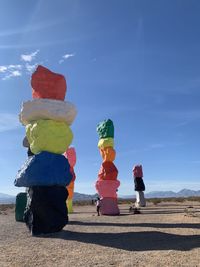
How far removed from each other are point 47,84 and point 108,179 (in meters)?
11.3

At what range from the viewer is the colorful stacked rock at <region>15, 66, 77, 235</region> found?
1625cm

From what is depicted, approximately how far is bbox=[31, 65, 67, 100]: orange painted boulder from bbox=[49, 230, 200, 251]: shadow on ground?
600 cm

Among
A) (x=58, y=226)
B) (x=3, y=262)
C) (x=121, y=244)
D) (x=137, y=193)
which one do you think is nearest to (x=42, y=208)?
(x=58, y=226)

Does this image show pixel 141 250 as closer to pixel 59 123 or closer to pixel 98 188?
pixel 59 123

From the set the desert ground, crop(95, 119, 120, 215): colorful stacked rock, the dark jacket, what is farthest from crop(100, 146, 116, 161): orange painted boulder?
the dark jacket

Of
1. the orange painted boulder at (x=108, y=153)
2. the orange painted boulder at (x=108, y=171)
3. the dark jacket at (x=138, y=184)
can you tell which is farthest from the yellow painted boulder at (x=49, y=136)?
the dark jacket at (x=138, y=184)

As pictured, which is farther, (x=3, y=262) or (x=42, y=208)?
(x=42, y=208)

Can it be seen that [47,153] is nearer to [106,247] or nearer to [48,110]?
[48,110]

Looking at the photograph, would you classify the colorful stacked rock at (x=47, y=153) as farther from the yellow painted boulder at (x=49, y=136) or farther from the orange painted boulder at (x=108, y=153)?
the orange painted boulder at (x=108, y=153)

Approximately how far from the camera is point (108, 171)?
27.2m

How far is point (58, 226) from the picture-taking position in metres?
16.5

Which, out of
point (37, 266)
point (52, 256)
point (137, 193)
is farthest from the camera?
point (137, 193)

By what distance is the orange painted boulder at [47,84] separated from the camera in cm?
1769

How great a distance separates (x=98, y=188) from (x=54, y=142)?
35.8 feet
